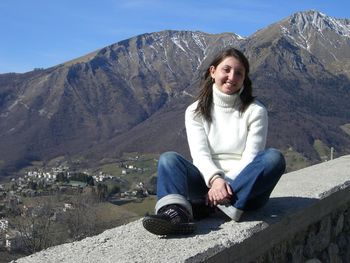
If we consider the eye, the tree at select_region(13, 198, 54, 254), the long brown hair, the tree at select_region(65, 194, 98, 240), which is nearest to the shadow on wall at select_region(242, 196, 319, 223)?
the long brown hair

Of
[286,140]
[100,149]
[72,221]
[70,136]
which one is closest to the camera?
[72,221]

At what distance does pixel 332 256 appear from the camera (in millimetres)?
4145

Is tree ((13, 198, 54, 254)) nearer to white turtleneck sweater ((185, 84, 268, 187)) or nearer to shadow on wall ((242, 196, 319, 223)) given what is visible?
shadow on wall ((242, 196, 319, 223))

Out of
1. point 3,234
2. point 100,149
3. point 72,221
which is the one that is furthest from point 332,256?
point 100,149

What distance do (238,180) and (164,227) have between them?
587mm

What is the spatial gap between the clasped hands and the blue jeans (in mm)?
55

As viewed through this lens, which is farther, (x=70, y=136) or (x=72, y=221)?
(x=70, y=136)

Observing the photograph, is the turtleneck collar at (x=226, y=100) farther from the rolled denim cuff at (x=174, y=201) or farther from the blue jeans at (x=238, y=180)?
the rolled denim cuff at (x=174, y=201)

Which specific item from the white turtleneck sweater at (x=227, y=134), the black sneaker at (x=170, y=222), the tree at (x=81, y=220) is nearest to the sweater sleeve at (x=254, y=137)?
the white turtleneck sweater at (x=227, y=134)

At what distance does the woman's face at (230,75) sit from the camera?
3.60m

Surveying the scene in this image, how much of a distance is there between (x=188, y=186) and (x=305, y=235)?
39.0 inches

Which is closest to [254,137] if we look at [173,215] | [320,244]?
[173,215]

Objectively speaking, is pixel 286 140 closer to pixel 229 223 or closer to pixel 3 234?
pixel 3 234

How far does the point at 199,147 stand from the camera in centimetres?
349
